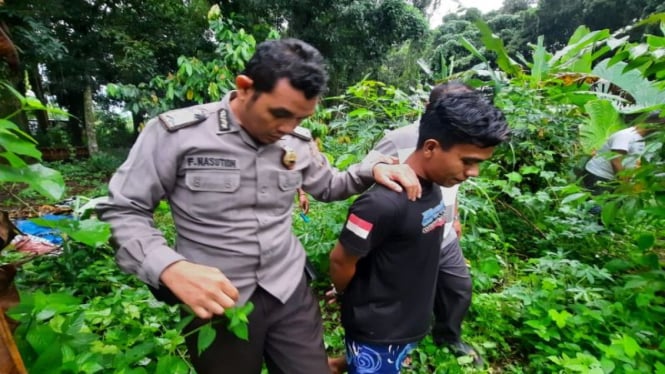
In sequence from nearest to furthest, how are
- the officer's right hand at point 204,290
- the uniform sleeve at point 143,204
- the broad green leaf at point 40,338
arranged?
the broad green leaf at point 40,338
the officer's right hand at point 204,290
the uniform sleeve at point 143,204

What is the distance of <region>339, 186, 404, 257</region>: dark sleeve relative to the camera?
117cm

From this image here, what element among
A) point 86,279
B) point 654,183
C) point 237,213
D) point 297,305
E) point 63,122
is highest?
point 654,183

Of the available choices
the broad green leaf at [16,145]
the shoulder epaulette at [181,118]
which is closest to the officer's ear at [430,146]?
the shoulder epaulette at [181,118]

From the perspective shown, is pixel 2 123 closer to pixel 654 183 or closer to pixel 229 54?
pixel 654 183

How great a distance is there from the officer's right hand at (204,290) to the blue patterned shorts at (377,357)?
29.9 inches

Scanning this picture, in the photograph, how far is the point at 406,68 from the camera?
16.0 meters

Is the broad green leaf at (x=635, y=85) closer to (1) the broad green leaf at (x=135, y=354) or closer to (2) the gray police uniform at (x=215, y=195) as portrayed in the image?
(2) the gray police uniform at (x=215, y=195)

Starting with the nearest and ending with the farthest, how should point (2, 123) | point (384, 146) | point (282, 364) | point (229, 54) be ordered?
1. point (2, 123)
2. point (282, 364)
3. point (384, 146)
4. point (229, 54)

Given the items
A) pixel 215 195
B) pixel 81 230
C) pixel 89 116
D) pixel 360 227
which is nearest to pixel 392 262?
pixel 360 227

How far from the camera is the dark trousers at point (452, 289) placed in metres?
1.91

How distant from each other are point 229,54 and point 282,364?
107 inches

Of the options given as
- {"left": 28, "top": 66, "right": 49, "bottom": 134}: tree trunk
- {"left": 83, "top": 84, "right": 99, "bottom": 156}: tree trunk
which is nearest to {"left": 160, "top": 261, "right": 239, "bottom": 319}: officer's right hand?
{"left": 28, "top": 66, "right": 49, "bottom": 134}: tree trunk

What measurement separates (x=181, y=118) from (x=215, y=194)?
243 mm

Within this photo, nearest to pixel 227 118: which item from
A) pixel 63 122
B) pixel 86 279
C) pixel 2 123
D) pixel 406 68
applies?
pixel 2 123
